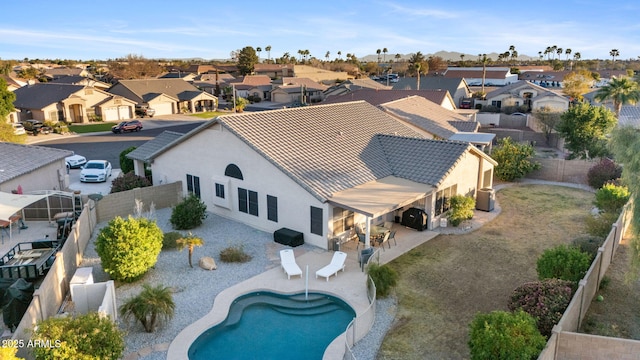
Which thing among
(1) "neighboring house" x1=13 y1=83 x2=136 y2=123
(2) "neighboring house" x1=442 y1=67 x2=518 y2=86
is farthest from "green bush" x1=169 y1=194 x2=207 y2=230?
(2) "neighboring house" x1=442 y1=67 x2=518 y2=86

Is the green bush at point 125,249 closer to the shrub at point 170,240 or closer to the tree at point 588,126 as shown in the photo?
the shrub at point 170,240

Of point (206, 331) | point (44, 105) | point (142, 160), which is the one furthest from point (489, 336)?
point (44, 105)

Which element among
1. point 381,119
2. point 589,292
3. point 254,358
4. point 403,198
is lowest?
point 254,358

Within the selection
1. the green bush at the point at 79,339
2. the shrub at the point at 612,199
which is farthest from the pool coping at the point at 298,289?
the shrub at the point at 612,199

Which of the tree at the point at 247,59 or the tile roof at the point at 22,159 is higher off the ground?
the tree at the point at 247,59

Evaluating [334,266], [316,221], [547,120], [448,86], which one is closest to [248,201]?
[316,221]

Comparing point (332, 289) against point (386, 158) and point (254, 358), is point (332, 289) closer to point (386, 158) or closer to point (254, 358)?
point (254, 358)
